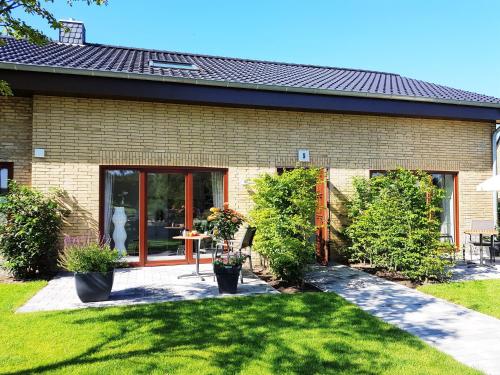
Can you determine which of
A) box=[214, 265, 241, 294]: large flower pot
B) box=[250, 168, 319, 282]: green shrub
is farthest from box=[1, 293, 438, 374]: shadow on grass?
box=[250, 168, 319, 282]: green shrub

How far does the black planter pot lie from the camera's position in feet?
20.2

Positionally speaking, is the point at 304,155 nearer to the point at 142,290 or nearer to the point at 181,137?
the point at 181,137

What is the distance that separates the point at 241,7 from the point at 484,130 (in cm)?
854

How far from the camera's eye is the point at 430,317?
556 cm

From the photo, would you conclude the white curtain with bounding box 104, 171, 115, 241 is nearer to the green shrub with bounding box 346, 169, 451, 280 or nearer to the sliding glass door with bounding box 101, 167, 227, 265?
the sliding glass door with bounding box 101, 167, 227, 265

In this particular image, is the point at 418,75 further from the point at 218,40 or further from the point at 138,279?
the point at 138,279

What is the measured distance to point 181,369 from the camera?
381cm

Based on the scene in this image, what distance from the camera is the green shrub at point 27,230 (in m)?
7.82

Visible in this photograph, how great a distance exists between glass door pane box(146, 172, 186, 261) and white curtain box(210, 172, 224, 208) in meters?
0.77

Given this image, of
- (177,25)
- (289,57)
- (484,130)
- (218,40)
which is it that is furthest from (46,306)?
(289,57)

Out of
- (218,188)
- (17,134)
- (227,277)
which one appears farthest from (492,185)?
(17,134)

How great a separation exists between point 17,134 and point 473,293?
10.1m

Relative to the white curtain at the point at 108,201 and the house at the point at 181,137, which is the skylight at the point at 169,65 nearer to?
the house at the point at 181,137

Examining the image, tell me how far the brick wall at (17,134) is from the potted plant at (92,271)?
12.8 feet
